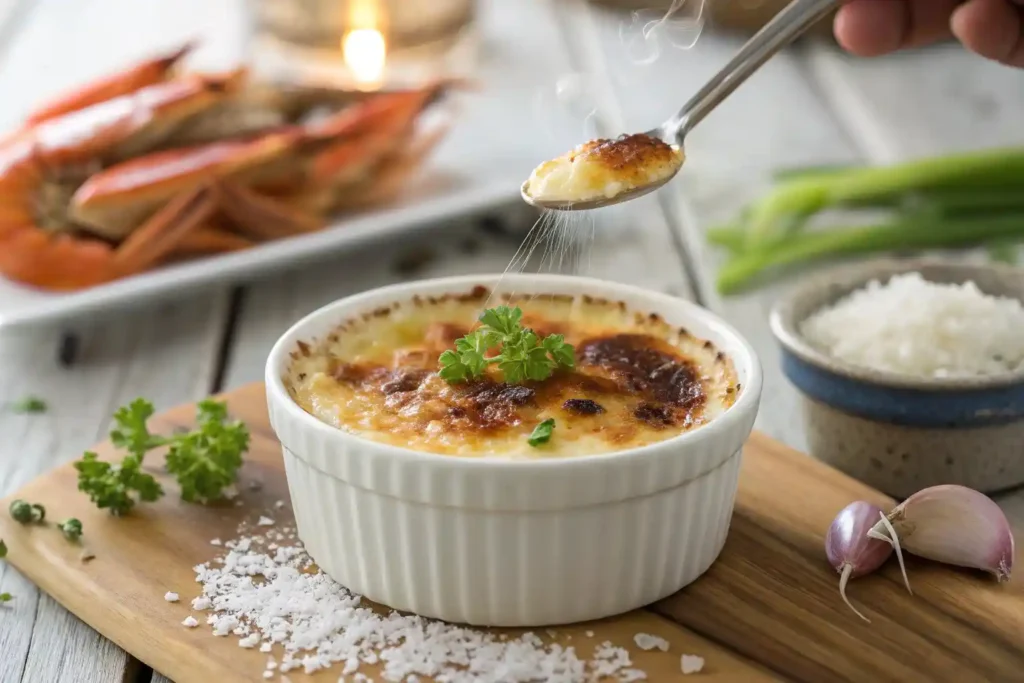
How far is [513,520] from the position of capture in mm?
1768

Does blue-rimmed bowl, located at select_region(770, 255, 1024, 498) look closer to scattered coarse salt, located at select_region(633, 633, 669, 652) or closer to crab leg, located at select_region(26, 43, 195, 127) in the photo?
scattered coarse salt, located at select_region(633, 633, 669, 652)

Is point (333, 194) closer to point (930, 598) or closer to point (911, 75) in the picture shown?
point (930, 598)

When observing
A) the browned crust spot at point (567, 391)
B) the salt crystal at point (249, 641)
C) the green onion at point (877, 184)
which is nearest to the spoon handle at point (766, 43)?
the browned crust spot at point (567, 391)

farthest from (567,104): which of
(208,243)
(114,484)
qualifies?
(114,484)

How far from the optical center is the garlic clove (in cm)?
191

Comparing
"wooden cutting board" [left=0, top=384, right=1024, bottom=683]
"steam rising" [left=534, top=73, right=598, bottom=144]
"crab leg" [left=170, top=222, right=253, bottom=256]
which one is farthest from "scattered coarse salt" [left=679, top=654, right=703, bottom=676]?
"steam rising" [left=534, top=73, right=598, bottom=144]

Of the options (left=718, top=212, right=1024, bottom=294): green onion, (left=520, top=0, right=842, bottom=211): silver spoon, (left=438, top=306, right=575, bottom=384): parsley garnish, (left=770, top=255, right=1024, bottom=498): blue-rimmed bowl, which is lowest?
(left=718, top=212, right=1024, bottom=294): green onion

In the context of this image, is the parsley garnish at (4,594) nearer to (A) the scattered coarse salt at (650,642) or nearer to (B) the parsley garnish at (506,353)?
(B) the parsley garnish at (506,353)

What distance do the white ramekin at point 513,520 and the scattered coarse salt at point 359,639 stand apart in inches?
1.8

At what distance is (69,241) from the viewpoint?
9.97ft

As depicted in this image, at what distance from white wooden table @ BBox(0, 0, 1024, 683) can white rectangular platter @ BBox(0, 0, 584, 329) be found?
2 centimetres

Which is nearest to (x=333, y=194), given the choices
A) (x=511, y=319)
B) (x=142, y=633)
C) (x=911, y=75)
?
(x=511, y=319)

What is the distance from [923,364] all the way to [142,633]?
1413 millimetres

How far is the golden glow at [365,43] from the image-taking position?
4.08 metres
